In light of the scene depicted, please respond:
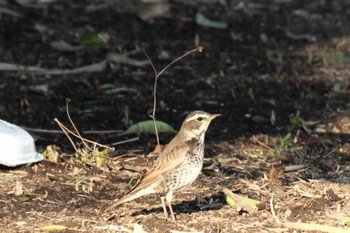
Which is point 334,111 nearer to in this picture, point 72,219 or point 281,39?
point 281,39

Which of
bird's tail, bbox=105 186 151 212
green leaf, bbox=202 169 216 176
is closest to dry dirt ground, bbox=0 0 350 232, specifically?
green leaf, bbox=202 169 216 176

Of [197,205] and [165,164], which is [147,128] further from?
[165,164]

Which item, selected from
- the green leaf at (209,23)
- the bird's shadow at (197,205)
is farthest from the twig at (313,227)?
the green leaf at (209,23)

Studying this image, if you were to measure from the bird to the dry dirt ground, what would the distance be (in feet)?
0.64

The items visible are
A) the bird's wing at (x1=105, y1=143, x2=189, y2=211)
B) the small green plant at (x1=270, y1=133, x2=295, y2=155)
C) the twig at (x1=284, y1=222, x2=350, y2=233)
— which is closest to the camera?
the twig at (x1=284, y1=222, x2=350, y2=233)

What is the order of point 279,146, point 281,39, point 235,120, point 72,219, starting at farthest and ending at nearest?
point 281,39, point 235,120, point 279,146, point 72,219

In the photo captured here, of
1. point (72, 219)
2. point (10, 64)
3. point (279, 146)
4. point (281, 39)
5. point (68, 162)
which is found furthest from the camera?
point (281, 39)

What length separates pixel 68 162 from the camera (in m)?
8.52

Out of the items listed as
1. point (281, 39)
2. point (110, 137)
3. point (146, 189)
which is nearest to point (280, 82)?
point (281, 39)

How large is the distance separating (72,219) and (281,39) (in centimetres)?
683

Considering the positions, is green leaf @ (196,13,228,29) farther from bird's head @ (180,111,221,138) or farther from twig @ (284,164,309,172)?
bird's head @ (180,111,221,138)

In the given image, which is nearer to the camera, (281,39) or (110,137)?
(110,137)

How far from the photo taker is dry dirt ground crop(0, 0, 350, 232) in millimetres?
7488

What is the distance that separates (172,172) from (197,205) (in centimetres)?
47
